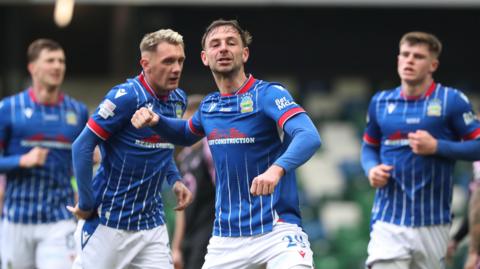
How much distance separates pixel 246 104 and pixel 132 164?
1.08m

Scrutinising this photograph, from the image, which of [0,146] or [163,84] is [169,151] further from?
[0,146]

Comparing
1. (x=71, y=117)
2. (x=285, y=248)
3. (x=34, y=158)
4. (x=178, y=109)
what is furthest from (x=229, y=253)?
(x=71, y=117)

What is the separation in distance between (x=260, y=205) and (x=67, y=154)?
2.76 m

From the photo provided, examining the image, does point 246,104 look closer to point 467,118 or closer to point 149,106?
point 149,106

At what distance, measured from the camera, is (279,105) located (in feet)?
21.9

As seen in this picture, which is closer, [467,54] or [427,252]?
[427,252]

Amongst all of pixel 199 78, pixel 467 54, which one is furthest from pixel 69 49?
pixel 467 54

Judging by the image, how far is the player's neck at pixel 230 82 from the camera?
22.8 ft

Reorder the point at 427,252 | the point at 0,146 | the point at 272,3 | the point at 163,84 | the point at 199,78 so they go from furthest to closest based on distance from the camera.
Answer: the point at 199,78 < the point at 272,3 < the point at 0,146 < the point at 427,252 < the point at 163,84

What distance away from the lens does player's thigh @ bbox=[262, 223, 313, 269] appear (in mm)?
6594

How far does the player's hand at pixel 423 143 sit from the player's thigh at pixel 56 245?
9.69 feet

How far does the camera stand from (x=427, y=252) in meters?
8.07

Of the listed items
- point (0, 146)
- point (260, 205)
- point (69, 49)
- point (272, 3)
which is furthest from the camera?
point (69, 49)

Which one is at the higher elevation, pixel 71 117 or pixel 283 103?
pixel 283 103
